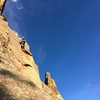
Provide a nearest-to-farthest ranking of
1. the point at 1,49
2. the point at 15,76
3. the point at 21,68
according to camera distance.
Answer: the point at 15,76 < the point at 1,49 < the point at 21,68

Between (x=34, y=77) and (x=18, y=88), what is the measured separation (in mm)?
27557

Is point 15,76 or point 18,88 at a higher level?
point 15,76

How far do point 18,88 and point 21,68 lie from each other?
22.0m

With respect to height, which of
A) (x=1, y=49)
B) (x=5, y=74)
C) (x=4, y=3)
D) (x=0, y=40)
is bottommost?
(x=5, y=74)

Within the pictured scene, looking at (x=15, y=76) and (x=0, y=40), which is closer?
(x=15, y=76)

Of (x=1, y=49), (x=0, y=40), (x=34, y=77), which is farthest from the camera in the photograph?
(x=34, y=77)

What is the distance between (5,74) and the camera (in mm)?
28234

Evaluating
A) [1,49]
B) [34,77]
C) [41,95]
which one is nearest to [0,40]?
[1,49]

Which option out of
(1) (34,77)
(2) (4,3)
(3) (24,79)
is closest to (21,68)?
→ (1) (34,77)

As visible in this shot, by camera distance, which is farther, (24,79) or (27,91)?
(24,79)

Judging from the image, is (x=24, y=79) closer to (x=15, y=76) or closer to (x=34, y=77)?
(x=15, y=76)

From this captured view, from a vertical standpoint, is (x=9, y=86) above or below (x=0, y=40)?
below

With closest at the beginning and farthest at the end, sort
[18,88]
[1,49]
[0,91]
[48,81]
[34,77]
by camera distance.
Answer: [0,91]
[18,88]
[1,49]
[34,77]
[48,81]

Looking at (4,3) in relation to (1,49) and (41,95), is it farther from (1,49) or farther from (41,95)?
(41,95)
